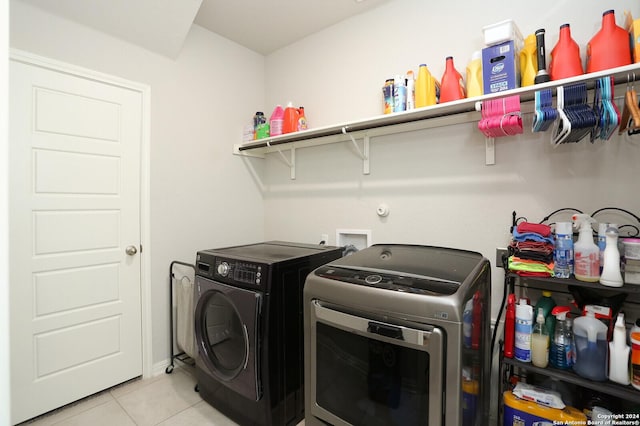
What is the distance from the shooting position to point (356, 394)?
1.25m

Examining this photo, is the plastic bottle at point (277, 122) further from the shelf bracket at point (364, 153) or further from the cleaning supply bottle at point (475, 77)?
the cleaning supply bottle at point (475, 77)

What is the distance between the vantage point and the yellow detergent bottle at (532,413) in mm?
1354

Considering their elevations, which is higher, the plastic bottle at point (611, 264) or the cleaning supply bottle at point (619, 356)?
the plastic bottle at point (611, 264)

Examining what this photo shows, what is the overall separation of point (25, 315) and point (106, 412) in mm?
764

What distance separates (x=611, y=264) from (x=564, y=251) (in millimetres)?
159

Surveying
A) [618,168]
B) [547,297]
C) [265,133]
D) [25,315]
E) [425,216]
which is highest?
[265,133]

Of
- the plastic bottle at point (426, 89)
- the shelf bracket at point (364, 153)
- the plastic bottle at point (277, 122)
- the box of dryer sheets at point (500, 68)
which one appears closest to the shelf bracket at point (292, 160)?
the plastic bottle at point (277, 122)

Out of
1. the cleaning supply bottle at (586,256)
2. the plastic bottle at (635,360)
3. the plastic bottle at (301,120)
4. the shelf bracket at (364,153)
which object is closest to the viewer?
the plastic bottle at (635,360)

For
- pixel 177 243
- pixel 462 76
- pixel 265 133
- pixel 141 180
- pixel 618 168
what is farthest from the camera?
pixel 265 133

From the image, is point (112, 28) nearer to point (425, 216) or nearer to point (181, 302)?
point (181, 302)

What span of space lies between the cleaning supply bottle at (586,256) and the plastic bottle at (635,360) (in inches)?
9.5

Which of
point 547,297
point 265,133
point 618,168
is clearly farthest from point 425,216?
point 265,133

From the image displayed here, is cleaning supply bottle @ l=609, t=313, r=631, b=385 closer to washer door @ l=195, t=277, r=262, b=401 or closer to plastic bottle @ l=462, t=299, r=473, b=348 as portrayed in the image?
plastic bottle @ l=462, t=299, r=473, b=348

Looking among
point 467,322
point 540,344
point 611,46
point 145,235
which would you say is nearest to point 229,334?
point 145,235
